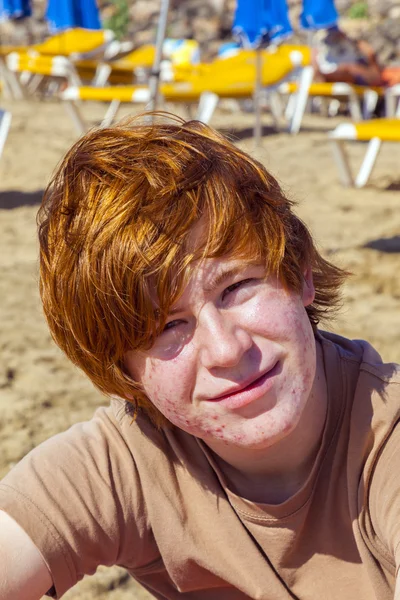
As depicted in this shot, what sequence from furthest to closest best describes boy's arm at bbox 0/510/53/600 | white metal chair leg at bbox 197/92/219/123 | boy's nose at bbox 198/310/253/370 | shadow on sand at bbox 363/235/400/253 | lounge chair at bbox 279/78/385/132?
lounge chair at bbox 279/78/385/132 → white metal chair leg at bbox 197/92/219/123 → shadow on sand at bbox 363/235/400/253 → boy's arm at bbox 0/510/53/600 → boy's nose at bbox 198/310/253/370

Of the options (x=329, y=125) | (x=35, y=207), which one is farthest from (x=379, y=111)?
(x=35, y=207)

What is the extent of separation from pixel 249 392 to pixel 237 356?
0.21ft

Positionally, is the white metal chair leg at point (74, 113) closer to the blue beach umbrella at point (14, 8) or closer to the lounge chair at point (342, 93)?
the lounge chair at point (342, 93)

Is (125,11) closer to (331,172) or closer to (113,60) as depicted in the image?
(113,60)

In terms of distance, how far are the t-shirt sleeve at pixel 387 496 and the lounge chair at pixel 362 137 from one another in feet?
15.6

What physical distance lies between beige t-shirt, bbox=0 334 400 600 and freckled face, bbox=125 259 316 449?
174 millimetres

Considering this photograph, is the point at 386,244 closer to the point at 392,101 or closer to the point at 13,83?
the point at 392,101

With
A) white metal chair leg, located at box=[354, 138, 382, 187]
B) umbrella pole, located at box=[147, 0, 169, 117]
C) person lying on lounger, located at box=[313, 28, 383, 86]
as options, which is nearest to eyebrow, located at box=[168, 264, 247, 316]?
umbrella pole, located at box=[147, 0, 169, 117]

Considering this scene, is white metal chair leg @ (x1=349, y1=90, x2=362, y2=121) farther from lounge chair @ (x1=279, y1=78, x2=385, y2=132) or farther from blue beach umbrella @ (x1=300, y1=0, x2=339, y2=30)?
blue beach umbrella @ (x1=300, y1=0, x2=339, y2=30)

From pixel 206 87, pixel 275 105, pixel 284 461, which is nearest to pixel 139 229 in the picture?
pixel 284 461

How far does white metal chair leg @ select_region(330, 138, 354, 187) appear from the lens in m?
6.36

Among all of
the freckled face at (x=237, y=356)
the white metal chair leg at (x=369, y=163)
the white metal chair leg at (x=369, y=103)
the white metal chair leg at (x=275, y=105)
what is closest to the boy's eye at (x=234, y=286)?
the freckled face at (x=237, y=356)

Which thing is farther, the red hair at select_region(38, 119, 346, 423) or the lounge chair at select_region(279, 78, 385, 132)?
the lounge chair at select_region(279, 78, 385, 132)

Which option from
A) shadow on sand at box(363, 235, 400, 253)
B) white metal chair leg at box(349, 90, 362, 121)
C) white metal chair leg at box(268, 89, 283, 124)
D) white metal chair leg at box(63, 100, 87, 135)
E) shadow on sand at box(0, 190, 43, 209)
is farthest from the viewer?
white metal chair leg at box(349, 90, 362, 121)
